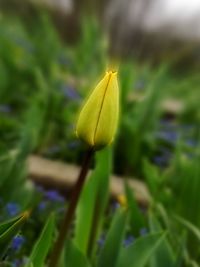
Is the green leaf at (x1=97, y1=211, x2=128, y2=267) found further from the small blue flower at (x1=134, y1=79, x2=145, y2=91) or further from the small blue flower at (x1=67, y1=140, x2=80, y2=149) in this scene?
the small blue flower at (x1=134, y1=79, x2=145, y2=91)

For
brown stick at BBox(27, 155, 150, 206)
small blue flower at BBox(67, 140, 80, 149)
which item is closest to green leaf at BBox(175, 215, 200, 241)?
brown stick at BBox(27, 155, 150, 206)

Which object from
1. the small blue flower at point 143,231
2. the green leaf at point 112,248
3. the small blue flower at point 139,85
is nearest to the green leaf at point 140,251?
the green leaf at point 112,248

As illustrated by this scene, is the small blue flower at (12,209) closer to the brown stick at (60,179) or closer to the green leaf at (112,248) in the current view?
the green leaf at (112,248)

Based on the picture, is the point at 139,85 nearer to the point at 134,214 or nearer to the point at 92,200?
the point at 134,214

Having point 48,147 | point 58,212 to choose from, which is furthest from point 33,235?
point 48,147

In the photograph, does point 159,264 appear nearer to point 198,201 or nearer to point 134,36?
point 198,201

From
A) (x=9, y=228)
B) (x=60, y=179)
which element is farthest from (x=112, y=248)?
(x=60, y=179)
